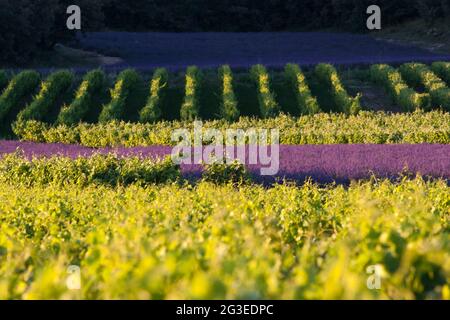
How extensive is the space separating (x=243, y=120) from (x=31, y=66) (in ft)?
61.0

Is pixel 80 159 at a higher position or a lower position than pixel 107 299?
lower

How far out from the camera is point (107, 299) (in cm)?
547

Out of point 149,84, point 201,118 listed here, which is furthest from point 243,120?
point 149,84

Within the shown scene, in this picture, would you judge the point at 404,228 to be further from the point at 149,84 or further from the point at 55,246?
the point at 149,84

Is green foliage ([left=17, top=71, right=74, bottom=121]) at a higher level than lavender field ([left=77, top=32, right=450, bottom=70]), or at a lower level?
lower

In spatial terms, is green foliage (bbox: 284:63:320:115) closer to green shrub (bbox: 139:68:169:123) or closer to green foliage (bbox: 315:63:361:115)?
green foliage (bbox: 315:63:361:115)

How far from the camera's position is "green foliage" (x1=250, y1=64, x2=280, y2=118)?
33.3 m

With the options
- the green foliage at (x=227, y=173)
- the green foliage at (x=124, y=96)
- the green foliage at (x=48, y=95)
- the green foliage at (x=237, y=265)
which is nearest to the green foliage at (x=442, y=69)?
the green foliage at (x=124, y=96)

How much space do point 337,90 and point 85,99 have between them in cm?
965

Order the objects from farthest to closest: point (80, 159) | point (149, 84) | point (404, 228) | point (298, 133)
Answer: point (149, 84) → point (298, 133) → point (80, 159) → point (404, 228)

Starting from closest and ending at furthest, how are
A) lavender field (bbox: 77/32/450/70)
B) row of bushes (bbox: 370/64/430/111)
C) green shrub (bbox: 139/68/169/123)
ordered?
green shrub (bbox: 139/68/169/123), row of bushes (bbox: 370/64/430/111), lavender field (bbox: 77/32/450/70)

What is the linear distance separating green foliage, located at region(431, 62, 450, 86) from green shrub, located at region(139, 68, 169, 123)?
11733 millimetres

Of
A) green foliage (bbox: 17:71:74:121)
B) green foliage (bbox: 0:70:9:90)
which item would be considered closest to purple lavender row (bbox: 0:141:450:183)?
green foliage (bbox: 17:71:74:121)
